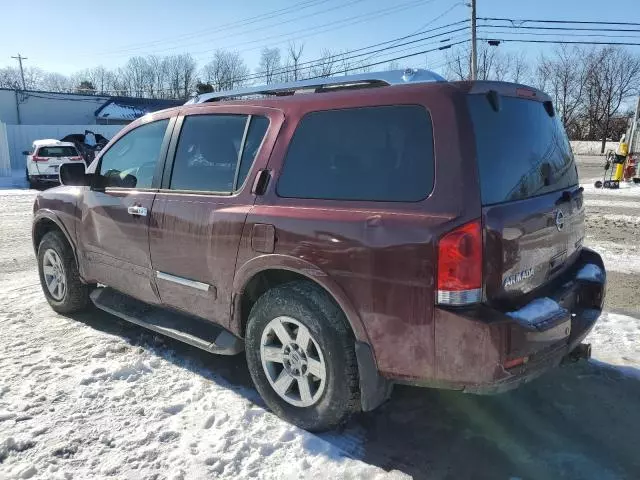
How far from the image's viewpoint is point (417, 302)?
2537 mm

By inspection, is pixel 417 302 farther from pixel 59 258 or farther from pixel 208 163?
pixel 59 258

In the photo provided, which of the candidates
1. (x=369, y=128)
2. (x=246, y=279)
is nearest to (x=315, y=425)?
(x=246, y=279)

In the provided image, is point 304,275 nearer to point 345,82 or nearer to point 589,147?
point 345,82

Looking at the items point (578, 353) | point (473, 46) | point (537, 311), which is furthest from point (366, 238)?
point (473, 46)

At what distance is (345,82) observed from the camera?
3.12 meters

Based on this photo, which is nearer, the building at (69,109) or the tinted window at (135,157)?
the tinted window at (135,157)

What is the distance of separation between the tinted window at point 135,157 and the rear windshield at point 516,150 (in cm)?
243

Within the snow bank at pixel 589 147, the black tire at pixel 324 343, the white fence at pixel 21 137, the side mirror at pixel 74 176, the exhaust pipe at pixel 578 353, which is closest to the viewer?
the black tire at pixel 324 343

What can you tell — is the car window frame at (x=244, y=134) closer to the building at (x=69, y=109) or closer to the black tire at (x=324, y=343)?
the black tire at (x=324, y=343)

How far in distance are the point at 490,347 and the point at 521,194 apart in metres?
0.84

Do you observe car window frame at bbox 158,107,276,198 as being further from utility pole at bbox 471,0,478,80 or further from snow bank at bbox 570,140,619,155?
snow bank at bbox 570,140,619,155

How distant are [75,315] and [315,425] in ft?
10.2

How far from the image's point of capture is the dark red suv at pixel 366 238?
8.21 ft

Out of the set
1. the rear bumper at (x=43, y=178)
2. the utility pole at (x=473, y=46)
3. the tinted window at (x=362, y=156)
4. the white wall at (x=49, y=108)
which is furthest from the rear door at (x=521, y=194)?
the white wall at (x=49, y=108)
